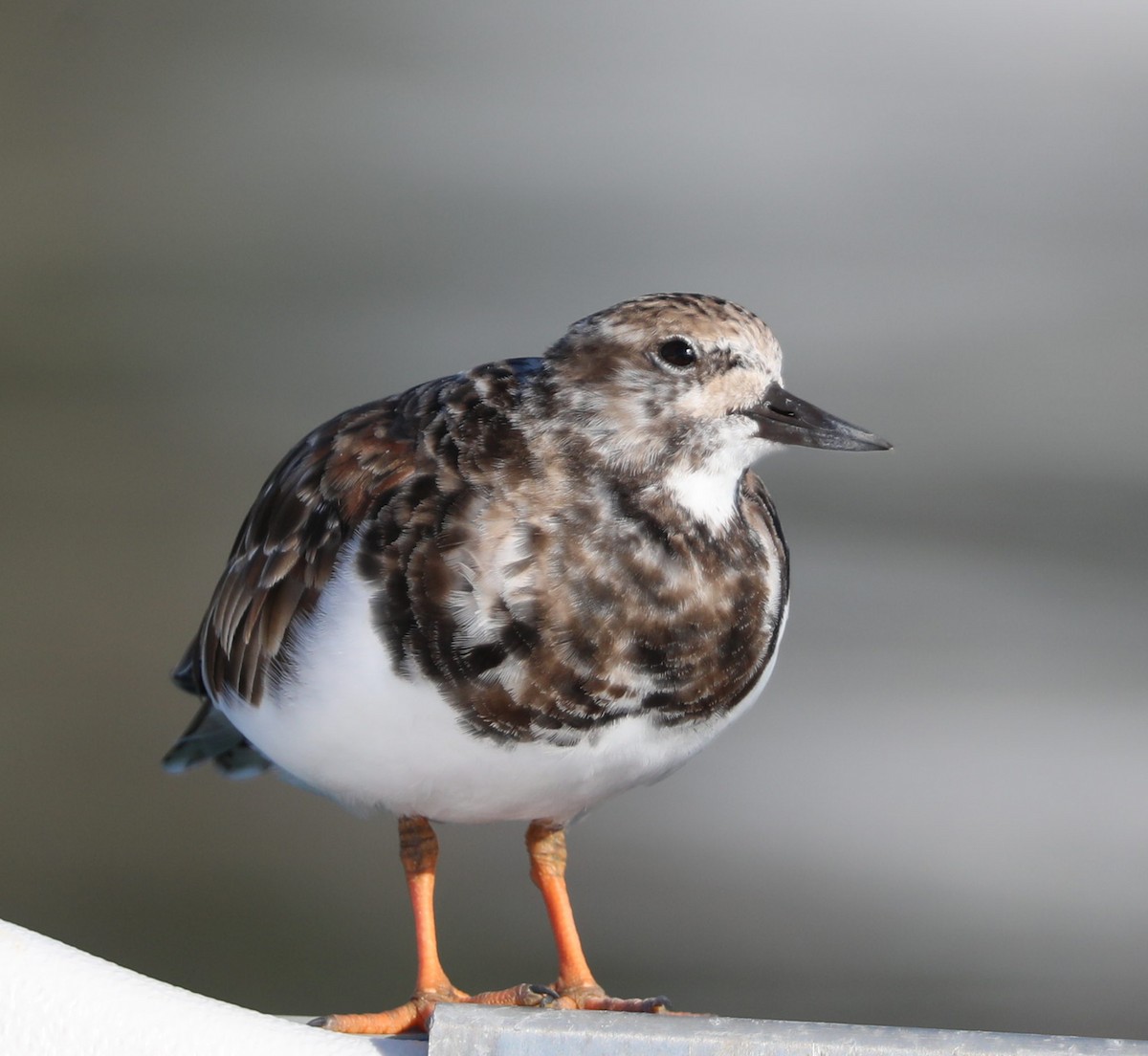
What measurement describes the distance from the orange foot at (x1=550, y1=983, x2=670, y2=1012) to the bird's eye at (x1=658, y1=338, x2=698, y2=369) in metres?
0.46

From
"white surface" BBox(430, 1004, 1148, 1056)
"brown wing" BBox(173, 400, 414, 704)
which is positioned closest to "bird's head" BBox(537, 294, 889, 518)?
"brown wing" BBox(173, 400, 414, 704)

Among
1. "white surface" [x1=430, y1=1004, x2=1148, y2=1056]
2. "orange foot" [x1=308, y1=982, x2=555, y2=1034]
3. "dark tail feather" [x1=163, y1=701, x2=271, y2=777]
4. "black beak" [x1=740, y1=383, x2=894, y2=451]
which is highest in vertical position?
"black beak" [x1=740, y1=383, x2=894, y2=451]

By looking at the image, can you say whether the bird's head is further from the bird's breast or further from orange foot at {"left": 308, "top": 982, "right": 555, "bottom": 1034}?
orange foot at {"left": 308, "top": 982, "right": 555, "bottom": 1034}

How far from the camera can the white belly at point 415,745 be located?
0.97m

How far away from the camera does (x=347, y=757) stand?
1.01 m

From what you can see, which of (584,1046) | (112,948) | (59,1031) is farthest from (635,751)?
(112,948)

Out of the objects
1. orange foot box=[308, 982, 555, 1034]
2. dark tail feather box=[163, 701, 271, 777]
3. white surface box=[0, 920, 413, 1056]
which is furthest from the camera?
dark tail feather box=[163, 701, 271, 777]

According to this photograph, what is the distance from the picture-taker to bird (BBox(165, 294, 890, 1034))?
0.94m

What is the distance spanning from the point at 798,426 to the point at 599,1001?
17.8 inches

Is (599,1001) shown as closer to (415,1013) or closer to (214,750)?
(415,1013)

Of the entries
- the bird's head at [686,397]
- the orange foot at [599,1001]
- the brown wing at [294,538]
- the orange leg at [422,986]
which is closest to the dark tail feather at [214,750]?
the brown wing at [294,538]

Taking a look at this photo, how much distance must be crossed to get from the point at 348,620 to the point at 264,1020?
0.31 metres

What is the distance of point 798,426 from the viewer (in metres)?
0.94

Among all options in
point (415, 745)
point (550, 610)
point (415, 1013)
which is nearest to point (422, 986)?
point (415, 1013)
